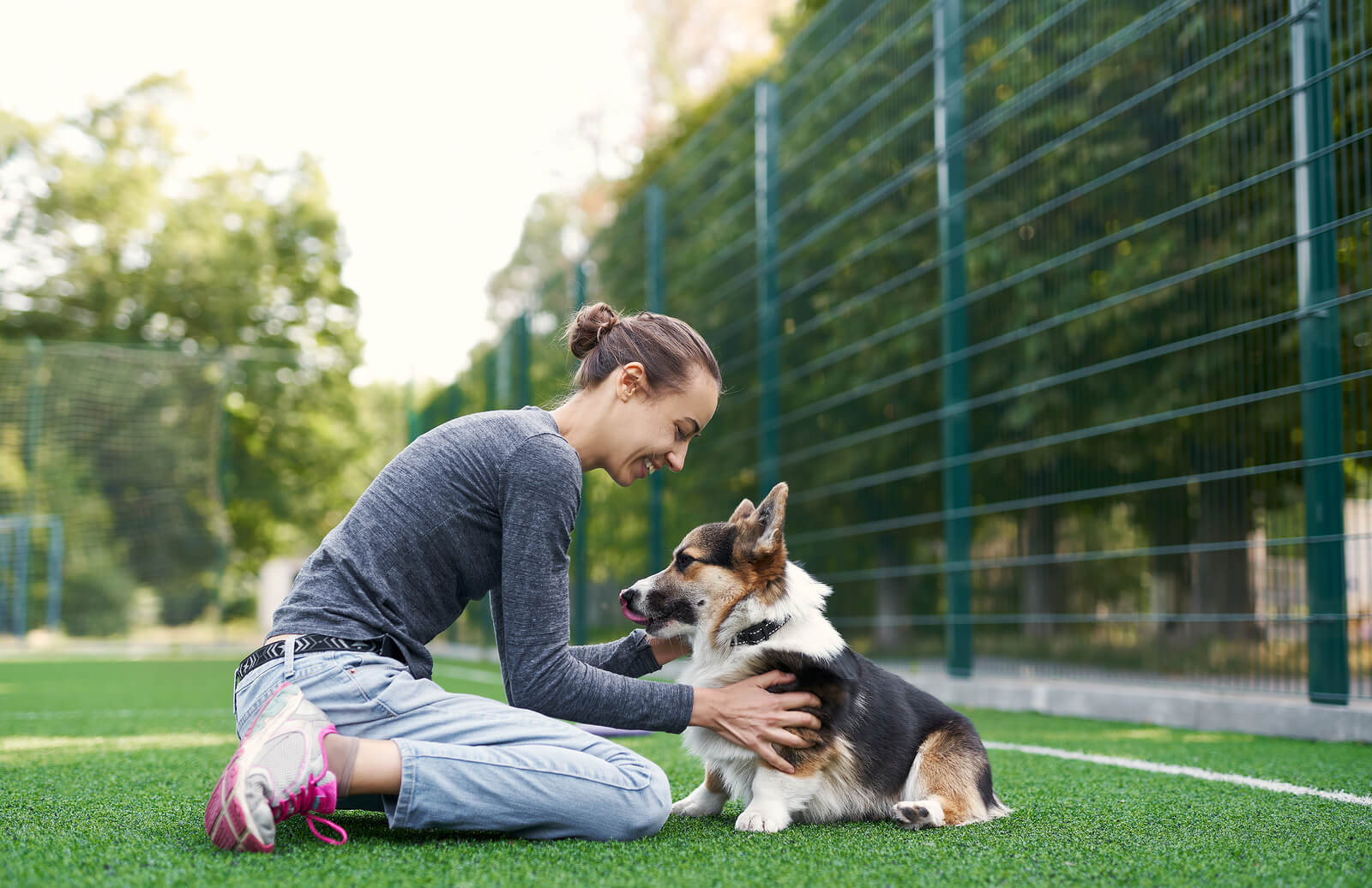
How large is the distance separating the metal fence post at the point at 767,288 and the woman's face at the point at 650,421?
5.46m

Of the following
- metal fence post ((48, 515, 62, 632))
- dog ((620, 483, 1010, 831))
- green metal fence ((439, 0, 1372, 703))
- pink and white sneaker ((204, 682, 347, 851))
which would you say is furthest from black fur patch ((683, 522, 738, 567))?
metal fence post ((48, 515, 62, 632))

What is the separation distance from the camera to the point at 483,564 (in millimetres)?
2648

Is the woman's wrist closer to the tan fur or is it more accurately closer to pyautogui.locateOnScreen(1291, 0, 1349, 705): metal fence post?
the tan fur

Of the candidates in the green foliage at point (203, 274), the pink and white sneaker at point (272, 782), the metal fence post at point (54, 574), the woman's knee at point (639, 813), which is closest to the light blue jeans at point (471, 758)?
the woman's knee at point (639, 813)

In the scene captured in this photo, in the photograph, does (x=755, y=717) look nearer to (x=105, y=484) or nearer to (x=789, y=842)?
(x=789, y=842)

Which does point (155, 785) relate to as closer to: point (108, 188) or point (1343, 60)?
point (1343, 60)

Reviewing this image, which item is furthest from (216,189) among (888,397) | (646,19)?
(888,397)

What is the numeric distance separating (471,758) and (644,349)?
1.01 meters

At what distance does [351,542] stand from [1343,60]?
443 centimetres

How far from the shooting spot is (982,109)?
22.2 feet

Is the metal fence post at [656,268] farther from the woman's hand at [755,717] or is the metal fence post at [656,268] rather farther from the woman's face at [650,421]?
the woman's hand at [755,717]

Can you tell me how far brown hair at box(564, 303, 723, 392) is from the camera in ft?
8.95

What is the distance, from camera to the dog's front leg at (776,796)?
2709mm

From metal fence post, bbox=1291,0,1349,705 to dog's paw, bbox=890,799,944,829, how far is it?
2714 millimetres
